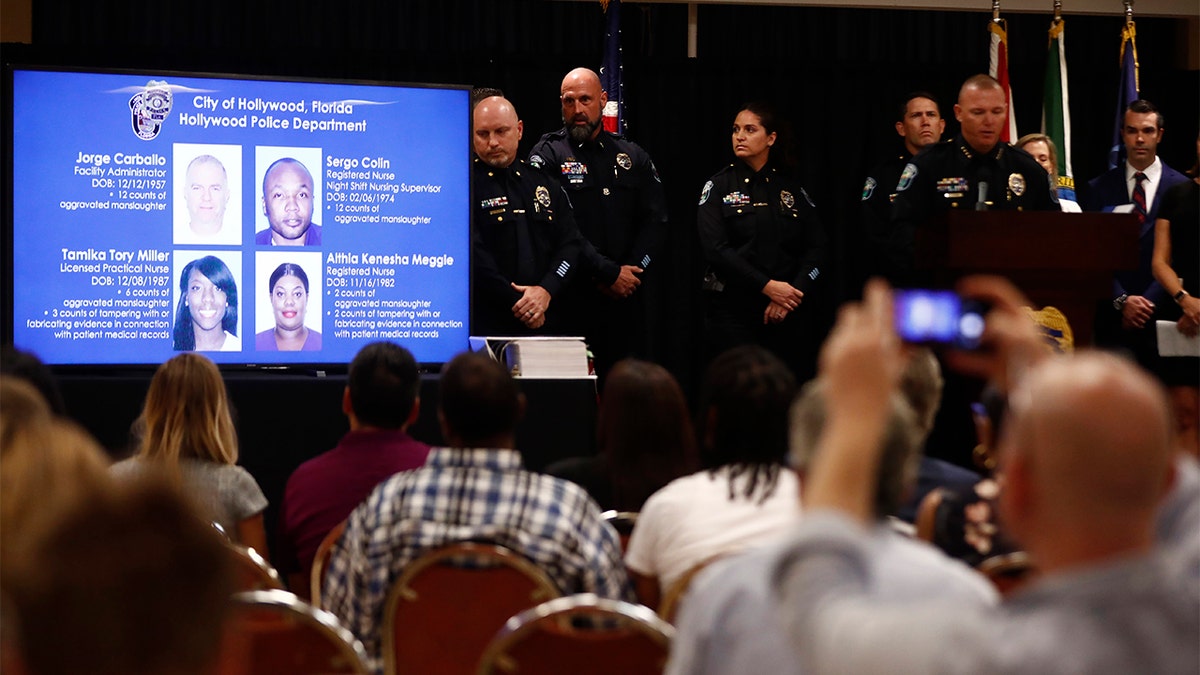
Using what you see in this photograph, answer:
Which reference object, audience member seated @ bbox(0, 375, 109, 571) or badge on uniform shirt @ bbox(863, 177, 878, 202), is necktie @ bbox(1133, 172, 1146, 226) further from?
audience member seated @ bbox(0, 375, 109, 571)

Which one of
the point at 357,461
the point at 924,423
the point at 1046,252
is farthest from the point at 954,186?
the point at 357,461

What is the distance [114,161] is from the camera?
5441 mm

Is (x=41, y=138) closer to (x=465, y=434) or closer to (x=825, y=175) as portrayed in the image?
(x=465, y=434)

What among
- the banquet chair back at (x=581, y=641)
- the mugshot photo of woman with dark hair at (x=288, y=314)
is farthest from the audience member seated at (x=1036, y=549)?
the mugshot photo of woman with dark hair at (x=288, y=314)

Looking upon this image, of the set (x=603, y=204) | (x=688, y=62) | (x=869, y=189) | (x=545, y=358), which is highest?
(x=688, y=62)

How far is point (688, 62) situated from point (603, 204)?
70.3 inches

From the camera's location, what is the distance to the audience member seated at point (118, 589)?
943mm

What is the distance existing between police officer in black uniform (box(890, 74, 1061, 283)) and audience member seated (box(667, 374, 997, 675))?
4.48 meters

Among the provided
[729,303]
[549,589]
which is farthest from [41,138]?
[549,589]

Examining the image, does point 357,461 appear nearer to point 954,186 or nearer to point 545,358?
point 545,358

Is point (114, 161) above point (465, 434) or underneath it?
above

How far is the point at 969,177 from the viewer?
234 inches

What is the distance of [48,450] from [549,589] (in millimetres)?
901

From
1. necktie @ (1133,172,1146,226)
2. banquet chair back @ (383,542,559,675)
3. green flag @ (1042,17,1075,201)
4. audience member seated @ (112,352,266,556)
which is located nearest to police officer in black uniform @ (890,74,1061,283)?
necktie @ (1133,172,1146,226)
